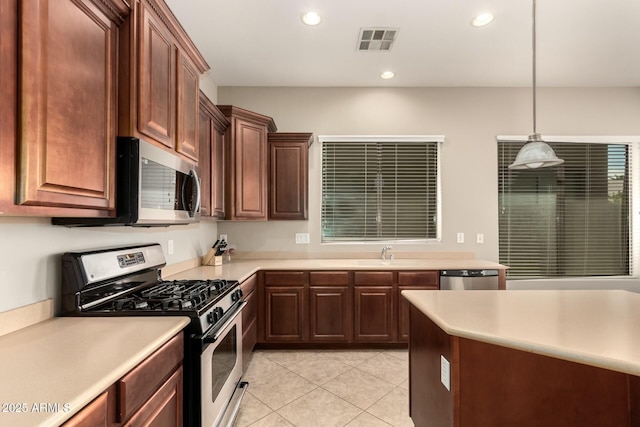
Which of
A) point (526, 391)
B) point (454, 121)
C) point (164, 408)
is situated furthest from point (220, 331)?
point (454, 121)

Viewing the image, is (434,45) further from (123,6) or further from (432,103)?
(123,6)

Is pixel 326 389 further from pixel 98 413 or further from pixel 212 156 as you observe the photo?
pixel 212 156

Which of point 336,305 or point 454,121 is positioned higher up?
point 454,121

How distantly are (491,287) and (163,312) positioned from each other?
3000mm

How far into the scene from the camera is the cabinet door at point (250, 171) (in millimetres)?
3227

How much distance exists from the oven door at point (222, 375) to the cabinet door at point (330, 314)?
1.03 m

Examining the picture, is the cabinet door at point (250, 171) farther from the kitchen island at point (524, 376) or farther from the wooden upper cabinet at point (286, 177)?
the kitchen island at point (524, 376)

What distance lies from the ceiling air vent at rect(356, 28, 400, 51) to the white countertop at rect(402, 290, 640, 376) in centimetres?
216

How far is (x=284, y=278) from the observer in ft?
10.5

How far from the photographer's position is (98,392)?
88 centimetres

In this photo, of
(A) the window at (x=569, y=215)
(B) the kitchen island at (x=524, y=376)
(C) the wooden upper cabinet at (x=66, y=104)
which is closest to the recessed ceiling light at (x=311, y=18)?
(C) the wooden upper cabinet at (x=66, y=104)


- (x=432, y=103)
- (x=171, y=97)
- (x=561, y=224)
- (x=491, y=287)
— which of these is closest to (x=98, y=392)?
(x=171, y=97)

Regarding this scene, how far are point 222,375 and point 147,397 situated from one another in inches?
30.1

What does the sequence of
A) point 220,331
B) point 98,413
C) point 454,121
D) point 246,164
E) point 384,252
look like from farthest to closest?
1. point 454,121
2. point 384,252
3. point 246,164
4. point 220,331
5. point 98,413
